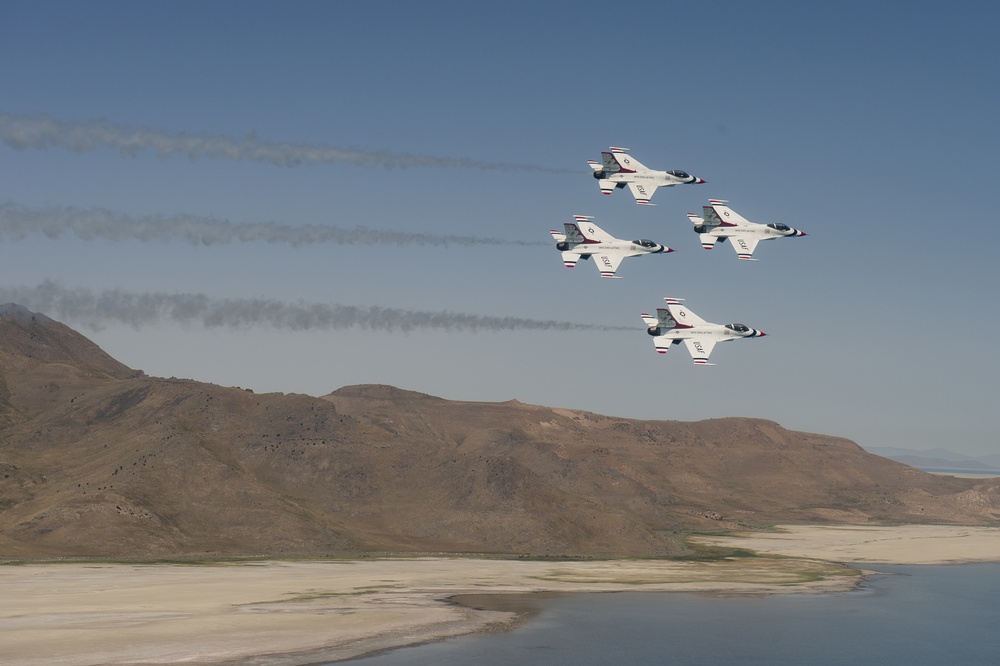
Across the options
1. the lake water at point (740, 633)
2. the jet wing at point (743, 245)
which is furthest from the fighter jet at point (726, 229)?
the lake water at point (740, 633)

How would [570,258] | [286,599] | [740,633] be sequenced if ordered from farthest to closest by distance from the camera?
[570,258]
[286,599]
[740,633]

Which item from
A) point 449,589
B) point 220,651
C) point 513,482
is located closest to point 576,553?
point 513,482

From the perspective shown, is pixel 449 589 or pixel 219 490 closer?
pixel 449 589

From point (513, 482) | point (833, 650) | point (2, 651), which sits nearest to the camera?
point (2, 651)

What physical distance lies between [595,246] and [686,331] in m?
14.3

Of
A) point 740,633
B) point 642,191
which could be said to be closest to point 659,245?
point 642,191

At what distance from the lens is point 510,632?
10319cm

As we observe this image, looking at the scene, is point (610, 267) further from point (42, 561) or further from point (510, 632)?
point (42, 561)

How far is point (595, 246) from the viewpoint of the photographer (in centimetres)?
13250

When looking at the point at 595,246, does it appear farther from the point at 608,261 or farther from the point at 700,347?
the point at 700,347

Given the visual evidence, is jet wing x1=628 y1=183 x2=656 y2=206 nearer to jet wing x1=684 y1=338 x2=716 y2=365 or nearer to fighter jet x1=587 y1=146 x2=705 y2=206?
fighter jet x1=587 y1=146 x2=705 y2=206

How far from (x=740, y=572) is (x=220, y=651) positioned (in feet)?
289

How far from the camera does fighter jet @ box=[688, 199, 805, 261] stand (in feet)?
440

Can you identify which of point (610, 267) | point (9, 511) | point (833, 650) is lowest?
point (833, 650)
